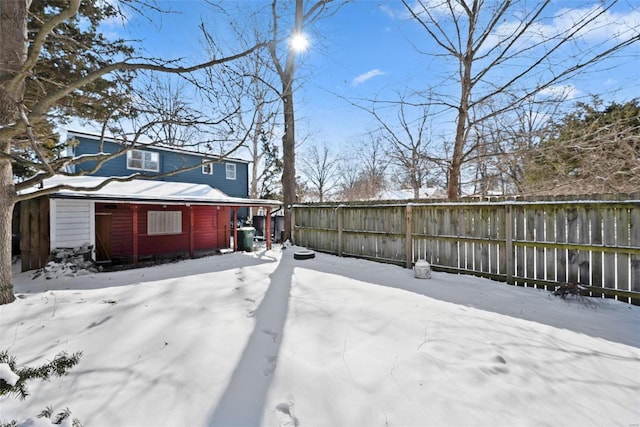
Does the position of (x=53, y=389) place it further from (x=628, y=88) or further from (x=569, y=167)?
(x=569, y=167)

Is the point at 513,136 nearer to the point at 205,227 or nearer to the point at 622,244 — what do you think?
the point at 622,244

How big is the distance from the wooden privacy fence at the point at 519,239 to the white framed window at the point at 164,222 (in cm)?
687

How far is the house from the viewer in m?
7.01

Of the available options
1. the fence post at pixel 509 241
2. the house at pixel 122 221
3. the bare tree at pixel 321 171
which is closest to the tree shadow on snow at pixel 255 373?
the house at pixel 122 221

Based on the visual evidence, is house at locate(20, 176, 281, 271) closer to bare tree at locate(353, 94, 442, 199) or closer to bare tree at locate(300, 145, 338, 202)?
bare tree at locate(353, 94, 442, 199)

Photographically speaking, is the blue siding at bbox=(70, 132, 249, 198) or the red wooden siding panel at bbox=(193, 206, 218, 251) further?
the blue siding at bbox=(70, 132, 249, 198)

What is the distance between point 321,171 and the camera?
96.3ft

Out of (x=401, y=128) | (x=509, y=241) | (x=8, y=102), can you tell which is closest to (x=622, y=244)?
(x=509, y=241)

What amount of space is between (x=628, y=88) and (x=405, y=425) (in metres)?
8.31

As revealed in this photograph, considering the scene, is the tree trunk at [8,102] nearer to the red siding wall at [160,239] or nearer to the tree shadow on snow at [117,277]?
the tree shadow on snow at [117,277]

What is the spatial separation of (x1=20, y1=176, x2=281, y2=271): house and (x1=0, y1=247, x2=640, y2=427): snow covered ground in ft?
8.70

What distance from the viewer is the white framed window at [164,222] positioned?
31.8ft

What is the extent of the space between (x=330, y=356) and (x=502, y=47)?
27.7 ft

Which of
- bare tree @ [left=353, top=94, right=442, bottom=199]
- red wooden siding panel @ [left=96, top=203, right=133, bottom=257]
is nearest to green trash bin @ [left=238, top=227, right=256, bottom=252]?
red wooden siding panel @ [left=96, top=203, right=133, bottom=257]
